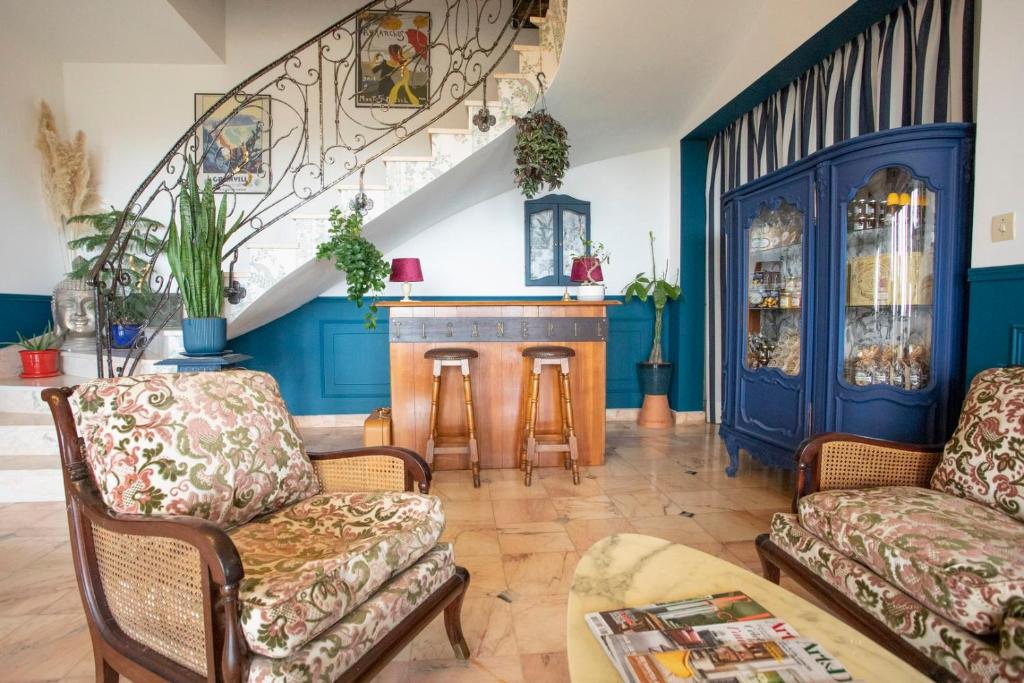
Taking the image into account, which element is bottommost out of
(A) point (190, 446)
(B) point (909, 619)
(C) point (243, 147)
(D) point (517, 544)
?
(D) point (517, 544)

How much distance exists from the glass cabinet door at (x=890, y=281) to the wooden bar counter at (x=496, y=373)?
5.05 ft

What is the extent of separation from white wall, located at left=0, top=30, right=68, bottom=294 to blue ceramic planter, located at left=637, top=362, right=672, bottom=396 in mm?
5447

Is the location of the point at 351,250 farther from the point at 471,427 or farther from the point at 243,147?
the point at 243,147

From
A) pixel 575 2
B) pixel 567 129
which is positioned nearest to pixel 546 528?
pixel 575 2

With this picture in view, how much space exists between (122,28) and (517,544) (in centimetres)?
522

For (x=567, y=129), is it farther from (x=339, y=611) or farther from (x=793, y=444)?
(x=339, y=611)

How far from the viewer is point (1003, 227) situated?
2072mm

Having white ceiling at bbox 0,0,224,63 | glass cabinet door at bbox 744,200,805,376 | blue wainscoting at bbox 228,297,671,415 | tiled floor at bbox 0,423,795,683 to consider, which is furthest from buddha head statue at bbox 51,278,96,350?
glass cabinet door at bbox 744,200,805,376

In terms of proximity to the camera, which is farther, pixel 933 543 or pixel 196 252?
pixel 196 252

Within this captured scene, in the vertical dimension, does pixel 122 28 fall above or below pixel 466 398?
above

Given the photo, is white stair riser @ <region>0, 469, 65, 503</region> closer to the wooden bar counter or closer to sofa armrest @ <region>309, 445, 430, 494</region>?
the wooden bar counter

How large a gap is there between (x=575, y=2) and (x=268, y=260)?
2.64 m

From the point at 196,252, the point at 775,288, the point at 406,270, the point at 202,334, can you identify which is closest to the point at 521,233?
the point at 406,270

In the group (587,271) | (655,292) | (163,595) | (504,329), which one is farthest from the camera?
(655,292)
